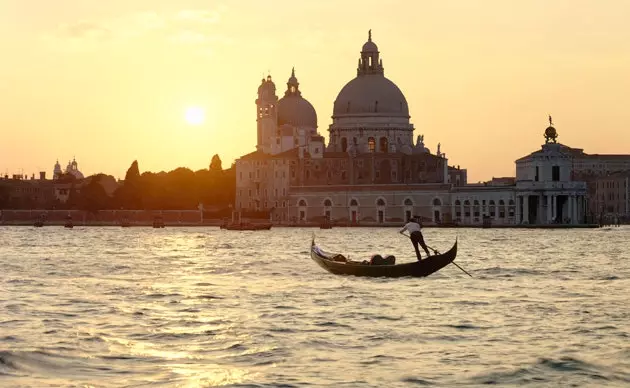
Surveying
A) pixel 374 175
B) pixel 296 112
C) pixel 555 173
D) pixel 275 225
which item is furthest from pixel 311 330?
pixel 296 112

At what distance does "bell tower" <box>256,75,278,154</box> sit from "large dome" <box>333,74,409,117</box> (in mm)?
8320

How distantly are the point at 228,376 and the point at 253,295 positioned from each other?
12.5 m

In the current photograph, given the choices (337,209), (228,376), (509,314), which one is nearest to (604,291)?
(509,314)

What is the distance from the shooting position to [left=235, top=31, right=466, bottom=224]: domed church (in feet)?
424

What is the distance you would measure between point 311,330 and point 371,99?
11566 cm

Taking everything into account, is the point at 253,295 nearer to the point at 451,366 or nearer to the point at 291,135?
the point at 451,366

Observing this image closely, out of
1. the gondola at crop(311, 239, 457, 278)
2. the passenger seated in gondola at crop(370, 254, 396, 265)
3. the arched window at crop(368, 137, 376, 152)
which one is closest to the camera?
the gondola at crop(311, 239, 457, 278)

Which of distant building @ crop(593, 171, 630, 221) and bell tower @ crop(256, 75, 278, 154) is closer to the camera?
bell tower @ crop(256, 75, 278, 154)

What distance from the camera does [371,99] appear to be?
137m

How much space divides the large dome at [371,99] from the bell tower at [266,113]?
832 cm

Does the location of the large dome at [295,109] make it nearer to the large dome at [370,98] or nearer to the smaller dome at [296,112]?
the smaller dome at [296,112]

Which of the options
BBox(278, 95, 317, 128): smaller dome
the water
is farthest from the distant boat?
the water

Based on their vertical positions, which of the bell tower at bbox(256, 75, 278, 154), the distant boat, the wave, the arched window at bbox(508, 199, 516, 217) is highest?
the bell tower at bbox(256, 75, 278, 154)

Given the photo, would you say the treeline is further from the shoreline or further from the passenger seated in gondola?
the passenger seated in gondola
